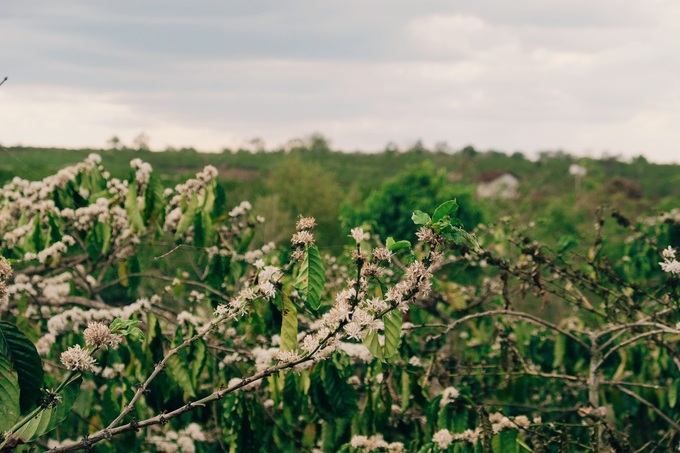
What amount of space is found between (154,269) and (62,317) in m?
1.63

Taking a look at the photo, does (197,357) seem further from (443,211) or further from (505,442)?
(443,211)

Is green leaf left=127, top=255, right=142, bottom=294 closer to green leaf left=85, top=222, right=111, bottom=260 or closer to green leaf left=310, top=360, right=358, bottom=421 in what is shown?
green leaf left=85, top=222, right=111, bottom=260

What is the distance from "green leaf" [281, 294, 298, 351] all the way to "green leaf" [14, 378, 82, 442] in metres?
0.72

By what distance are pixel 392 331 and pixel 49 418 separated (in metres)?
1.06

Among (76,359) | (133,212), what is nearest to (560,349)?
(133,212)

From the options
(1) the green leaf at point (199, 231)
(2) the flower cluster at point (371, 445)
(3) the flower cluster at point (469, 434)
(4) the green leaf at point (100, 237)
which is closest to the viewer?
(3) the flower cluster at point (469, 434)

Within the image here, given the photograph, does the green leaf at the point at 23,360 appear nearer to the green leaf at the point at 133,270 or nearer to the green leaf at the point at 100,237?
the green leaf at the point at 100,237

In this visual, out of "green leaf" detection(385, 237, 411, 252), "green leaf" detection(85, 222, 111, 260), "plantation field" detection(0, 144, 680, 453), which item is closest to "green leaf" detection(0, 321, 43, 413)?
"plantation field" detection(0, 144, 680, 453)

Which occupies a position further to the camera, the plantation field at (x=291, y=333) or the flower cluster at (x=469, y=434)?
the flower cluster at (x=469, y=434)

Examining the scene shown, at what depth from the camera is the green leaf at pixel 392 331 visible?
206cm

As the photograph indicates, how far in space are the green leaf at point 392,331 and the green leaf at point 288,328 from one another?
50 cm

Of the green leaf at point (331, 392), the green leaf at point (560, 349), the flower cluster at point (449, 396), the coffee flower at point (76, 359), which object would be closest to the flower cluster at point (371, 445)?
the green leaf at point (331, 392)

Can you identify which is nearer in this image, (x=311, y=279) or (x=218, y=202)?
(x=311, y=279)

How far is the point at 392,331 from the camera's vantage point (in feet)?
6.82
